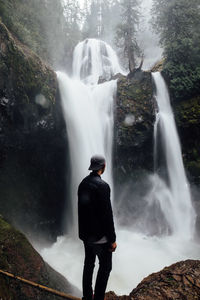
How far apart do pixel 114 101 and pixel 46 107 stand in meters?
4.74

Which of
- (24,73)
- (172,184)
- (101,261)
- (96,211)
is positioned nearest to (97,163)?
(96,211)

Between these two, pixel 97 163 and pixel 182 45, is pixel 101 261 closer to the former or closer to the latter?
pixel 97 163

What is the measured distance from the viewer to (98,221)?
249cm

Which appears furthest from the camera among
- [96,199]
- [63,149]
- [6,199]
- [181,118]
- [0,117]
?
[181,118]

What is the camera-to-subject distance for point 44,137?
905 centimetres

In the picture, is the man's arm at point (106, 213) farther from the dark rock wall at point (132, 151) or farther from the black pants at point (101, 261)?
the dark rock wall at point (132, 151)

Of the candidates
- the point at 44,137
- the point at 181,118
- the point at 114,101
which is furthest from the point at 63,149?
the point at 181,118

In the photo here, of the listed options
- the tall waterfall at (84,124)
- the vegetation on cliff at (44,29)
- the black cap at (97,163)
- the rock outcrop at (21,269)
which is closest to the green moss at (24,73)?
the tall waterfall at (84,124)

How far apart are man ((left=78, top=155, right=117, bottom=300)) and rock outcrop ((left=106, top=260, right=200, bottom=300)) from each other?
40.2 inches

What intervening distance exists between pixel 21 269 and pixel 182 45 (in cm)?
1528

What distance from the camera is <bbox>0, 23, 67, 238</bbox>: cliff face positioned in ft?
24.4

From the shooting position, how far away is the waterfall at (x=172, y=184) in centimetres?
1064

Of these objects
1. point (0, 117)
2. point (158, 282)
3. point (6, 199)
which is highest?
point (0, 117)

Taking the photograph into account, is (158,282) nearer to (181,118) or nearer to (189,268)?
(189,268)
